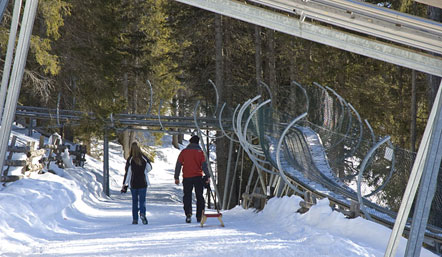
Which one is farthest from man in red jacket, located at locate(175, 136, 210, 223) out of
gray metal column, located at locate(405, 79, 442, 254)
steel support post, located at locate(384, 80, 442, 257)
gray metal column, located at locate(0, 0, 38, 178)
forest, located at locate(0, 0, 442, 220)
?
gray metal column, located at locate(405, 79, 442, 254)

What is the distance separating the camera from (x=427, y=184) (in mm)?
4543

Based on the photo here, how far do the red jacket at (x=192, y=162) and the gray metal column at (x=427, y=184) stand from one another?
7.50 metres

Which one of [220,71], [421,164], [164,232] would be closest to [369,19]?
[421,164]

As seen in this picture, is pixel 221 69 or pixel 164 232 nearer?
pixel 164 232

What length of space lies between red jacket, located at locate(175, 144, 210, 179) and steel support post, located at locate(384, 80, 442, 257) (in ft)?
24.3

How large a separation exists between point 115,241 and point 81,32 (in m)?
13.3

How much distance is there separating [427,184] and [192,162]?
769cm

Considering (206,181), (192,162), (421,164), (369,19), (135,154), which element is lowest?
(421,164)

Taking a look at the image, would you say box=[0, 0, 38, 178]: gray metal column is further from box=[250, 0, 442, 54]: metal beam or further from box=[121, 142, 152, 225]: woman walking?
box=[121, 142, 152, 225]: woman walking

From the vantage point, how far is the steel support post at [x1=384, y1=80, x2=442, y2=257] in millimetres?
4512

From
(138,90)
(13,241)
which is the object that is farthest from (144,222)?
(138,90)

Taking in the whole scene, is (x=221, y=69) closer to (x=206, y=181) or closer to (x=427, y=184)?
(x=206, y=181)

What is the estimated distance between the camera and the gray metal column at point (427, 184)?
450cm

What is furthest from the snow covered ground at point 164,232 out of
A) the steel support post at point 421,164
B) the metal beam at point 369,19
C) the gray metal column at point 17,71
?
the metal beam at point 369,19
